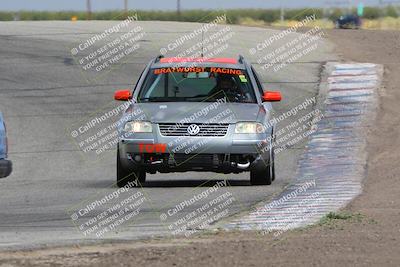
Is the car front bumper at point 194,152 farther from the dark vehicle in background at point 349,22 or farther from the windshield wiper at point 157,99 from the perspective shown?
the dark vehicle in background at point 349,22

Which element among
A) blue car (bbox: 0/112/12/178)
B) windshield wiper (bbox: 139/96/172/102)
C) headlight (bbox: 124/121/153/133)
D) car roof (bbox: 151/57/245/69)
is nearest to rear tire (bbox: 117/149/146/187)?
headlight (bbox: 124/121/153/133)

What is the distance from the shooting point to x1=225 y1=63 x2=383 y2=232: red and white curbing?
12.6 metres

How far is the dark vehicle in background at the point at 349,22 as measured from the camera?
171 feet

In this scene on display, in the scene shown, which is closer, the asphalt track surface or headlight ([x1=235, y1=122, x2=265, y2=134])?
the asphalt track surface

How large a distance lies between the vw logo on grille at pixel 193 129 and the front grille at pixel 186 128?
0.10ft

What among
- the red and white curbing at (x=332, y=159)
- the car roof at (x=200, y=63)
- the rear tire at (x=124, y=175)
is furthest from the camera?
the car roof at (x=200, y=63)

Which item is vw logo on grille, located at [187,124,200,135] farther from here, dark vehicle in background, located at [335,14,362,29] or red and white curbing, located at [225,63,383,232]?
dark vehicle in background, located at [335,14,362,29]

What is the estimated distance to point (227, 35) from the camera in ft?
132

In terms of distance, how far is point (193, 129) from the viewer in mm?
15742

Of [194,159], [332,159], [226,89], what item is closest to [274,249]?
[194,159]

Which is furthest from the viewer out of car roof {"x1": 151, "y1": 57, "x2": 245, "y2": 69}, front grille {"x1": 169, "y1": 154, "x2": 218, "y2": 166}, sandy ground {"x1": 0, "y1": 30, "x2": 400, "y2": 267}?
car roof {"x1": 151, "y1": 57, "x2": 245, "y2": 69}

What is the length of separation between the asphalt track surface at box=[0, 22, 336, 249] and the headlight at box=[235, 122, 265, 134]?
2.38ft

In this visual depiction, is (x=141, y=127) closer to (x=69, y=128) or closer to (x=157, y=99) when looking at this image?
(x=157, y=99)

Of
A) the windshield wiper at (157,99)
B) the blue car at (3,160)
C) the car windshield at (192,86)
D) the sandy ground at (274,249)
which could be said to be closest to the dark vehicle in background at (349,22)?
the car windshield at (192,86)
